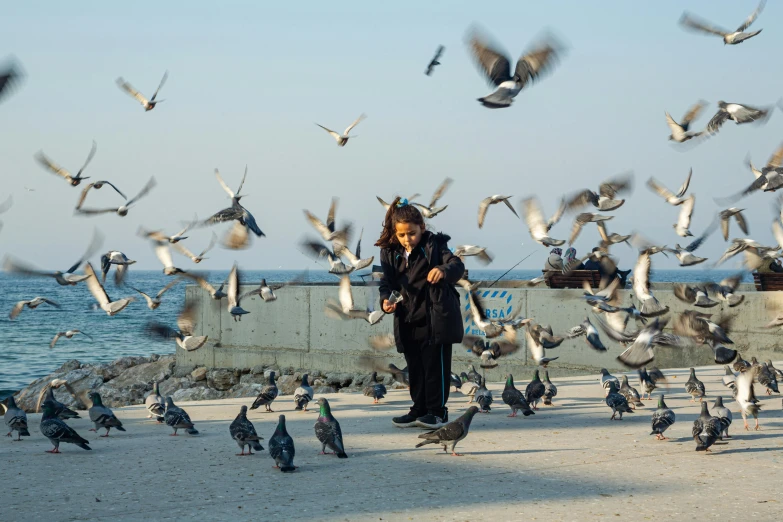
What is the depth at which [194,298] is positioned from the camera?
25.3m

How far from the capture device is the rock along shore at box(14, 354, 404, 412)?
68.2 ft

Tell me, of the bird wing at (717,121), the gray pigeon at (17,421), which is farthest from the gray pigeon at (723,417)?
the bird wing at (717,121)

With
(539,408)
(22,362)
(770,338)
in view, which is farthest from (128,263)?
(22,362)

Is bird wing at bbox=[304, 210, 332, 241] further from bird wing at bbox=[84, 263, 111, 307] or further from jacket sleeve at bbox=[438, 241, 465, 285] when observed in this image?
jacket sleeve at bbox=[438, 241, 465, 285]

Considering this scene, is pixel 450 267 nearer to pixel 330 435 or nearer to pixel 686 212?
pixel 330 435

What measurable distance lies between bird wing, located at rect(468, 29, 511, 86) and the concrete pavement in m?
3.53

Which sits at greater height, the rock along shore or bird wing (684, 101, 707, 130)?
bird wing (684, 101, 707, 130)

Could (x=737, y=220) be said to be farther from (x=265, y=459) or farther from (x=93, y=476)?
(x=93, y=476)

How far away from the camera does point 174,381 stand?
2431cm

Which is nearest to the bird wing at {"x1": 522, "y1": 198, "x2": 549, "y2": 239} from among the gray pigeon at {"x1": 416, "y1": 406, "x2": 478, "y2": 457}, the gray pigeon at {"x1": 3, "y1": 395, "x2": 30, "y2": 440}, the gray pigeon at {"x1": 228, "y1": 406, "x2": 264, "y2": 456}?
the gray pigeon at {"x1": 416, "y1": 406, "x2": 478, "y2": 457}

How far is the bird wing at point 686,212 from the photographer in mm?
13445

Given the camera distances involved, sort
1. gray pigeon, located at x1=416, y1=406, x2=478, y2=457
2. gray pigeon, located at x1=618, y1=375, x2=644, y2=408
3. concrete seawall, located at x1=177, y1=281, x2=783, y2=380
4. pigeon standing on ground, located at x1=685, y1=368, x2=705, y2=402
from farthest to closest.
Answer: concrete seawall, located at x1=177, y1=281, x2=783, y2=380
pigeon standing on ground, located at x1=685, y1=368, x2=705, y2=402
gray pigeon, located at x1=618, y1=375, x2=644, y2=408
gray pigeon, located at x1=416, y1=406, x2=478, y2=457

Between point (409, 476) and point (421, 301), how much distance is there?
75.5 inches

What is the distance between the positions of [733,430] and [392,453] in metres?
3.17
